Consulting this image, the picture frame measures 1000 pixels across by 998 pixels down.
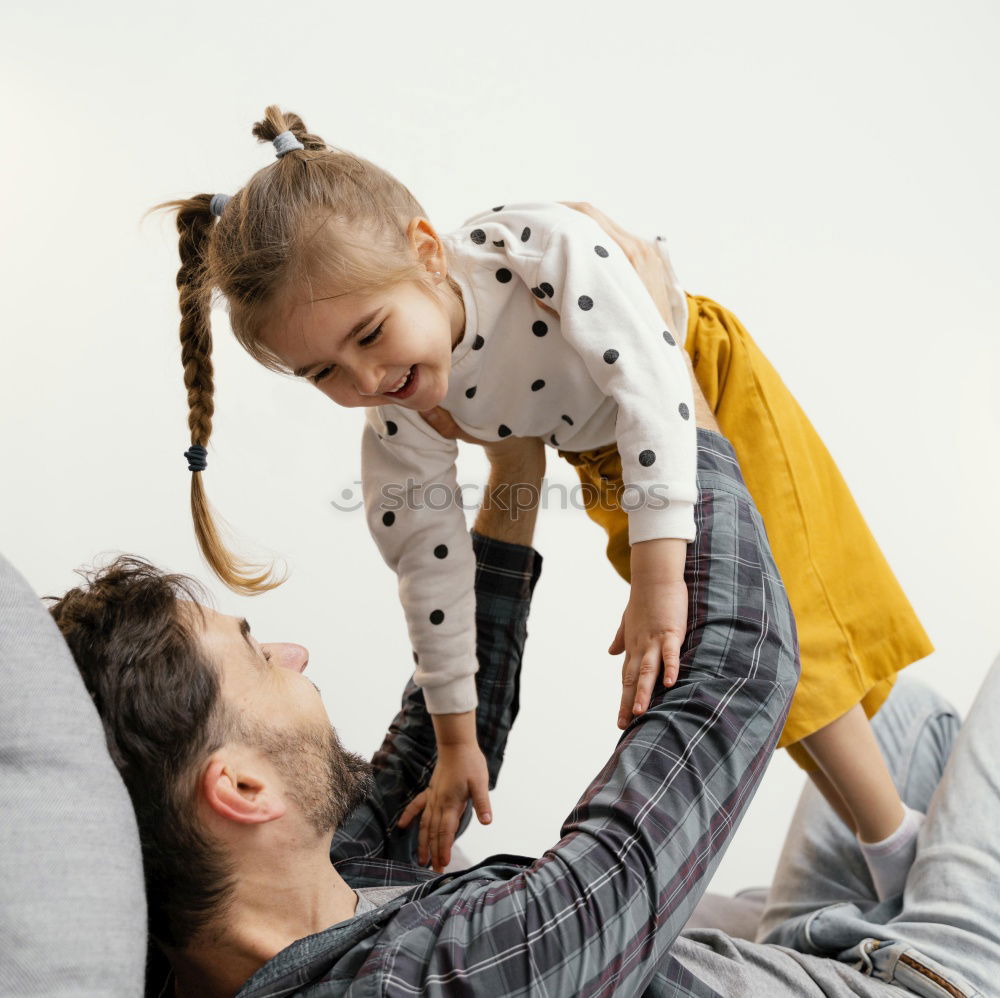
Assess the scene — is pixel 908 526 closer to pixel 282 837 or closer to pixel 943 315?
pixel 943 315

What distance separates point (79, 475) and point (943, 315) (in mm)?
1918

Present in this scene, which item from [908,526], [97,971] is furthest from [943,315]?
[97,971]

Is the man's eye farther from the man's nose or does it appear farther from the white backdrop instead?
the white backdrop

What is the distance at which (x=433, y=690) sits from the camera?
4.06 feet

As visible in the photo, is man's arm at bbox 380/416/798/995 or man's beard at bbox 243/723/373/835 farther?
man's beard at bbox 243/723/373/835

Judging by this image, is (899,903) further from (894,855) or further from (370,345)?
(370,345)

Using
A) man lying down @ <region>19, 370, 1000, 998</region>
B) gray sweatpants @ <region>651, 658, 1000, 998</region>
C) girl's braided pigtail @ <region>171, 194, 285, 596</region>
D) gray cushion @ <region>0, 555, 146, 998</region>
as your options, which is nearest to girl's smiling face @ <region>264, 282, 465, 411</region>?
girl's braided pigtail @ <region>171, 194, 285, 596</region>

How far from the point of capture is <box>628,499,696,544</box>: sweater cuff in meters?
0.99

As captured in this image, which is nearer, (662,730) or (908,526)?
(662,730)

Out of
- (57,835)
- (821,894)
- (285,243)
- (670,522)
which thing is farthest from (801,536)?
(57,835)

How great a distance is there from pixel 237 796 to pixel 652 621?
400 mm

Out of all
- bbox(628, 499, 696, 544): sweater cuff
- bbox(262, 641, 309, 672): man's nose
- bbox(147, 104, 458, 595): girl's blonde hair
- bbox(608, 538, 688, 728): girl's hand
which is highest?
bbox(147, 104, 458, 595): girl's blonde hair

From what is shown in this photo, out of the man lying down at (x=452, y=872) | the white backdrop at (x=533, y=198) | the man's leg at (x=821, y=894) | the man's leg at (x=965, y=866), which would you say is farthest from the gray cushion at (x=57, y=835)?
the white backdrop at (x=533, y=198)

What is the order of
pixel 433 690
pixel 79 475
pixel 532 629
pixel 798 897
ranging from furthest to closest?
pixel 532 629
pixel 79 475
pixel 798 897
pixel 433 690
